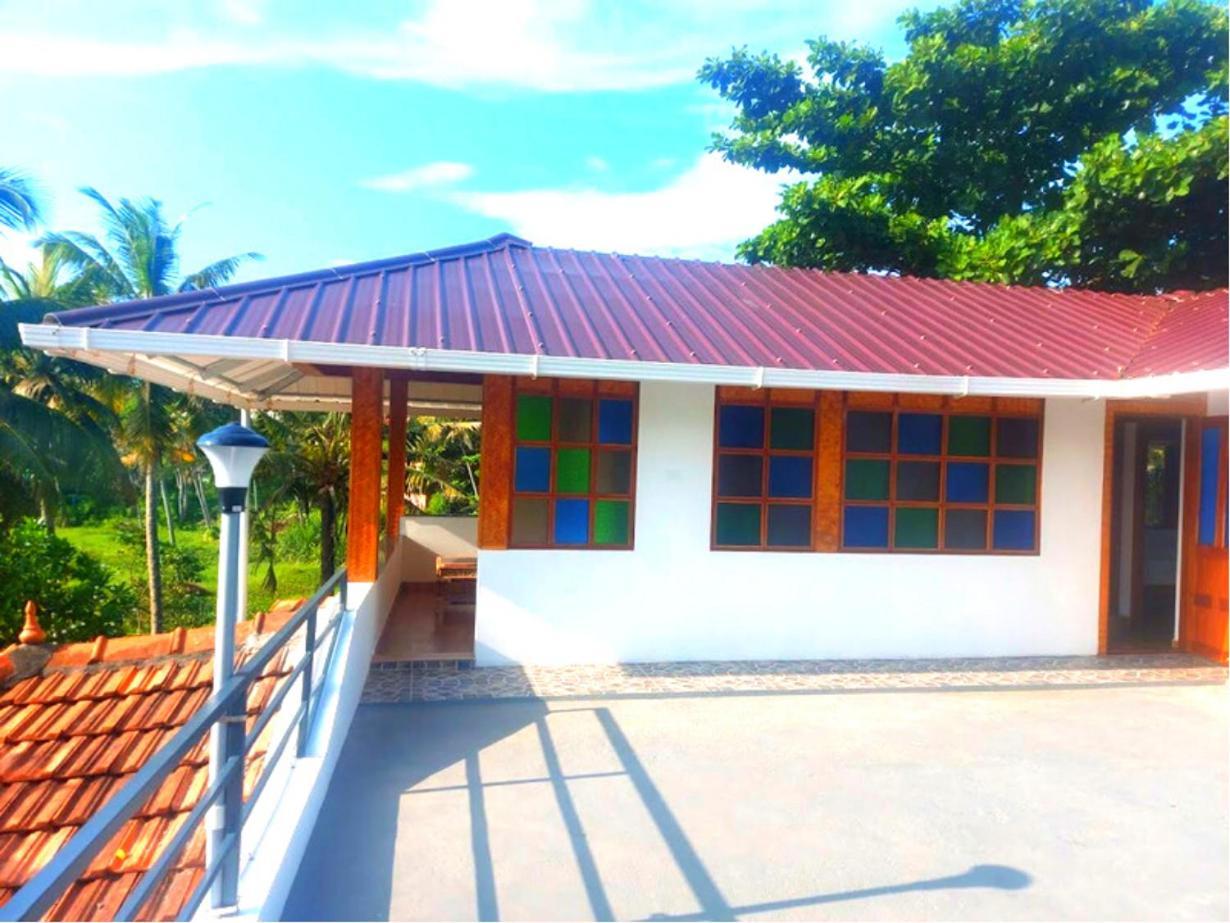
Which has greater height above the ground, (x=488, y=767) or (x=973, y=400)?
(x=973, y=400)

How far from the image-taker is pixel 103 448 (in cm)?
1391

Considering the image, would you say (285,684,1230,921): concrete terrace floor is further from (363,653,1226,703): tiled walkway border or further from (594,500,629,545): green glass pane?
(594,500,629,545): green glass pane

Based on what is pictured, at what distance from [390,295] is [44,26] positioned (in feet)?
12.0

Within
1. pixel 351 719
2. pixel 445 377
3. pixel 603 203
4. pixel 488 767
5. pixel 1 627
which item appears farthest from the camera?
pixel 603 203

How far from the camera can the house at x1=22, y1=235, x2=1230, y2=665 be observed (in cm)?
621

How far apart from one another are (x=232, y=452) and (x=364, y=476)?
345cm

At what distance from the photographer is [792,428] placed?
7000 millimetres

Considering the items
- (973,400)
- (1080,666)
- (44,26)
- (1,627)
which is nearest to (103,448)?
→ (1,627)

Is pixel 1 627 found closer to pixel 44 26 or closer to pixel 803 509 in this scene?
pixel 44 26

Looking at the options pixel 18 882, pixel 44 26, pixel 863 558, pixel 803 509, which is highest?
pixel 44 26

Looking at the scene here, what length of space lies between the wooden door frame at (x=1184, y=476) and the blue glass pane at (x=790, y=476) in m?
2.96

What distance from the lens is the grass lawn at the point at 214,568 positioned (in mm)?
21578

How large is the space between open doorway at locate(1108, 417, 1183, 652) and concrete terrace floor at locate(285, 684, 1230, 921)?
2994mm

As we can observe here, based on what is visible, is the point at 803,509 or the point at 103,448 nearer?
the point at 803,509
